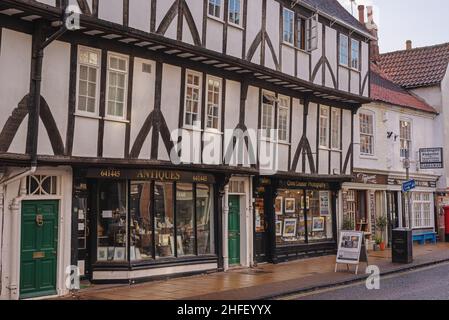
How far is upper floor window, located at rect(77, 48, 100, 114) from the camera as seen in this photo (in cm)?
1277

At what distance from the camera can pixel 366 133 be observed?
76.9ft

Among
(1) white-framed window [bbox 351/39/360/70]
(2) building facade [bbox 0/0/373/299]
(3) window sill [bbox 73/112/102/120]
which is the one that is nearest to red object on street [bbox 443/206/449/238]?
(2) building facade [bbox 0/0/373/299]

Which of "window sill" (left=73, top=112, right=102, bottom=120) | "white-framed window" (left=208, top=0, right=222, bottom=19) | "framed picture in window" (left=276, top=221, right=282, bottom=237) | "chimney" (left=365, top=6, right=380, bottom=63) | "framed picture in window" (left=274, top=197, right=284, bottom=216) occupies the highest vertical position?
"chimney" (left=365, top=6, right=380, bottom=63)

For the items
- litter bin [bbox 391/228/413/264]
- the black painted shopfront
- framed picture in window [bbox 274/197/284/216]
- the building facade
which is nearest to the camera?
the building facade

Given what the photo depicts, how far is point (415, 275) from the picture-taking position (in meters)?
16.0

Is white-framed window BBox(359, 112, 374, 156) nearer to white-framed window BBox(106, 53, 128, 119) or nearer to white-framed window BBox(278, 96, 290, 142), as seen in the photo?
white-framed window BBox(278, 96, 290, 142)

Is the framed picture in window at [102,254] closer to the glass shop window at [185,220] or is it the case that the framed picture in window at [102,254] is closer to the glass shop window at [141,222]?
the glass shop window at [141,222]

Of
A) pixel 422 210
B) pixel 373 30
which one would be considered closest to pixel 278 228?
pixel 422 210

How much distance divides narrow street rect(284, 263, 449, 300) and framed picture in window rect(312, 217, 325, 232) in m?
5.09

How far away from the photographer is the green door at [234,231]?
17.2 meters

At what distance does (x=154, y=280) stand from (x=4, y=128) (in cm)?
543

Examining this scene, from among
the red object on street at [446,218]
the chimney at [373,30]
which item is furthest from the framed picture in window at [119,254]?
the chimney at [373,30]
